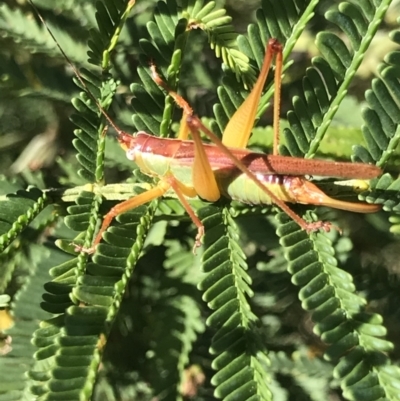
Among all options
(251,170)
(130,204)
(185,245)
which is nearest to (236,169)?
(251,170)

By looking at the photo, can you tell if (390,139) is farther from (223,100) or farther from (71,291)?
(71,291)

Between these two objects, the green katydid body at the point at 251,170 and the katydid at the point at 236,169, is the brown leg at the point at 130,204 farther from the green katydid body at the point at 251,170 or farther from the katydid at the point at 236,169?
the green katydid body at the point at 251,170

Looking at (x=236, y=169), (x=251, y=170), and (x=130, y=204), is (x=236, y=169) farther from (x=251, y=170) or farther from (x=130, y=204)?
(x=130, y=204)

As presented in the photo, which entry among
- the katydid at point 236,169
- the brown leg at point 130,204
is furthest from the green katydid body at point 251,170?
the brown leg at point 130,204

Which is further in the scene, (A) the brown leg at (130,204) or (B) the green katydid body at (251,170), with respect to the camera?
(A) the brown leg at (130,204)

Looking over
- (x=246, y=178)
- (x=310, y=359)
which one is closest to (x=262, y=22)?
(x=246, y=178)

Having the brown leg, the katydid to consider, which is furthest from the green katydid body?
the brown leg

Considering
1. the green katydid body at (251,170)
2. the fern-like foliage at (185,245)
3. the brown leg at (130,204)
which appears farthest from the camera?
the brown leg at (130,204)
